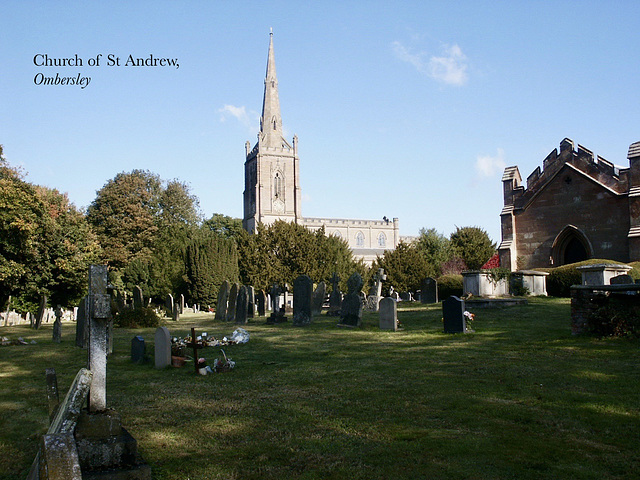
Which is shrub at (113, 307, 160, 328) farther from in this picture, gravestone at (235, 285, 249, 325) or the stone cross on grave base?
the stone cross on grave base

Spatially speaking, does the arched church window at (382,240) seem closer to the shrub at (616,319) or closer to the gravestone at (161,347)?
the shrub at (616,319)

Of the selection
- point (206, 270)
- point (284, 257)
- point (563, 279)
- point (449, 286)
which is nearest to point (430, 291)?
point (449, 286)

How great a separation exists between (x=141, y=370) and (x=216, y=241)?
28.9 meters

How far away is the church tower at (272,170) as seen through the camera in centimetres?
8231

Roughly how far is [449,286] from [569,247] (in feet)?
21.2

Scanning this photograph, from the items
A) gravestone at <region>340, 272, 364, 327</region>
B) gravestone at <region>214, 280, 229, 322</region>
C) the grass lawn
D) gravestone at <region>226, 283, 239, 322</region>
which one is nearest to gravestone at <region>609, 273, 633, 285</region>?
the grass lawn

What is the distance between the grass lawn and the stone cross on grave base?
0.89 meters

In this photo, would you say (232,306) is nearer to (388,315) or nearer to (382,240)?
(388,315)

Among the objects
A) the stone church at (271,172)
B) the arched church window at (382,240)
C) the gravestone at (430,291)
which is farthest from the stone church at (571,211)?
the arched church window at (382,240)

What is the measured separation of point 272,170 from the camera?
83438 mm

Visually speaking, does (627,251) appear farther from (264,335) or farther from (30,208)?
(30,208)

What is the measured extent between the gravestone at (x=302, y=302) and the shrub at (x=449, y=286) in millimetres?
11620

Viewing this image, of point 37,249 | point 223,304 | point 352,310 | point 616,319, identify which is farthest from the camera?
point 37,249

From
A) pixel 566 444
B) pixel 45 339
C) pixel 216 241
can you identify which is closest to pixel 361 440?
pixel 566 444
